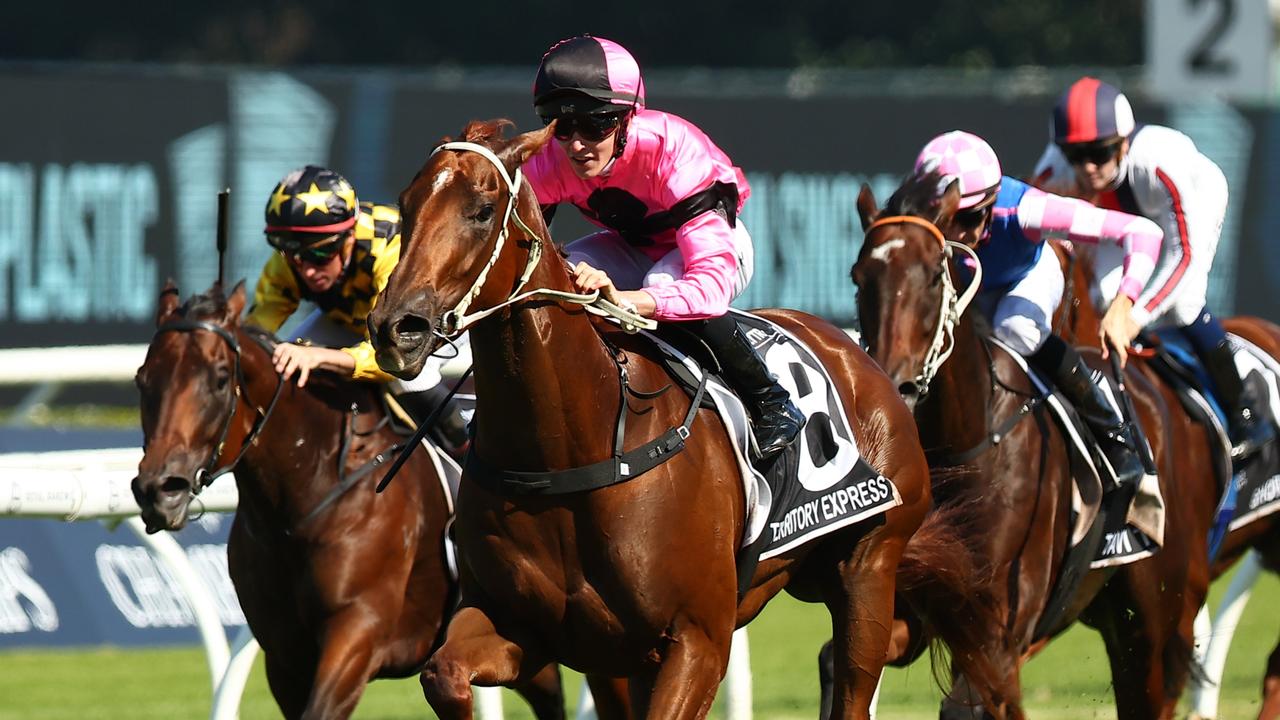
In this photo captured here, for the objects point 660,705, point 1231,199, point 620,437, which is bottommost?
point 1231,199

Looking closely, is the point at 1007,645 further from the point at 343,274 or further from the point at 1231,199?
the point at 1231,199

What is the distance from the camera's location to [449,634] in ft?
14.3

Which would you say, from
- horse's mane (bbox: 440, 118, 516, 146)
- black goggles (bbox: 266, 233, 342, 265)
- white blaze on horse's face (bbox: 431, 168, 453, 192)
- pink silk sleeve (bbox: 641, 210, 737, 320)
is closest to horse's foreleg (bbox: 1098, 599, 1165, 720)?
pink silk sleeve (bbox: 641, 210, 737, 320)

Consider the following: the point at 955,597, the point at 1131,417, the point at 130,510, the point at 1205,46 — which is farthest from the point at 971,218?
the point at 1205,46

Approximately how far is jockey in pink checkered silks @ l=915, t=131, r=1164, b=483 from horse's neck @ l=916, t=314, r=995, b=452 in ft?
1.12

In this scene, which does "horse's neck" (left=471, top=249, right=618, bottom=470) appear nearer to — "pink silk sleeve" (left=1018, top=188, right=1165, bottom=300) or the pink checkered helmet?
the pink checkered helmet

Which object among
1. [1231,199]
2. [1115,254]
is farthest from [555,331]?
[1231,199]

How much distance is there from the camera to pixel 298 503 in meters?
6.02

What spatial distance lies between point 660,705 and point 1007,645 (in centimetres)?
182

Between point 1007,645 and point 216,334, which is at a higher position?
point 216,334

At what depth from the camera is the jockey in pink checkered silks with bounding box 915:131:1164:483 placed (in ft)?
19.7

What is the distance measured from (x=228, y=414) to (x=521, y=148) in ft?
6.41

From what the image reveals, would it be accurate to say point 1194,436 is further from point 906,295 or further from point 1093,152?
point 906,295

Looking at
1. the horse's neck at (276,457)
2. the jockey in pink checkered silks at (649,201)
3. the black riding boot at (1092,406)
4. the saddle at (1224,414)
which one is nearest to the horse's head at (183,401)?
the horse's neck at (276,457)
